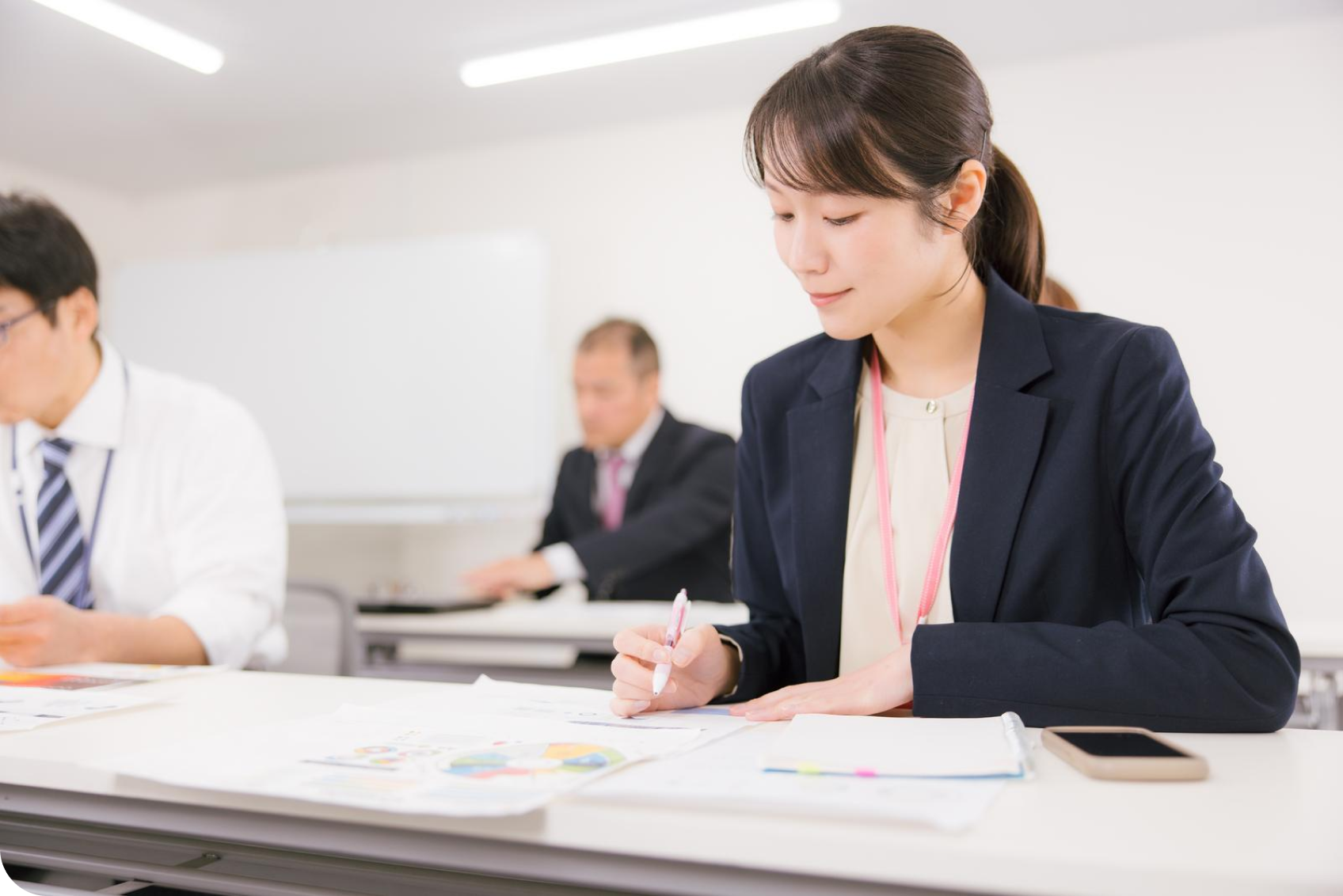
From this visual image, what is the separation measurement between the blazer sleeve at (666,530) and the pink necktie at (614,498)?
235 millimetres

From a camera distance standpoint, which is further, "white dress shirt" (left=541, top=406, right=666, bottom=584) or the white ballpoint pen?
"white dress shirt" (left=541, top=406, right=666, bottom=584)

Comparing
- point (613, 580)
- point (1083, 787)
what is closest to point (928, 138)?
point (1083, 787)

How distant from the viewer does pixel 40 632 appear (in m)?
1.52


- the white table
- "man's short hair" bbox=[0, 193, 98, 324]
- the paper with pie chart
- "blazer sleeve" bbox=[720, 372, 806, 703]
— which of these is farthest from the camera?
the white table

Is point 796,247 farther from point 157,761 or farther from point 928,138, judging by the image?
point 157,761

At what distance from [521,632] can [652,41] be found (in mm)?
2814

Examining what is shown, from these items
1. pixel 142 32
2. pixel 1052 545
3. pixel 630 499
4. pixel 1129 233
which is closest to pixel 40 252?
pixel 1052 545

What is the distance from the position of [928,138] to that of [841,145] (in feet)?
0.34

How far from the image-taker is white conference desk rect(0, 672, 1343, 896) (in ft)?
2.08

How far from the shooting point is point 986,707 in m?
1.07

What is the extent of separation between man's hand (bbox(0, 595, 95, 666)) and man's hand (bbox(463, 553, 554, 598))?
5.48 feet

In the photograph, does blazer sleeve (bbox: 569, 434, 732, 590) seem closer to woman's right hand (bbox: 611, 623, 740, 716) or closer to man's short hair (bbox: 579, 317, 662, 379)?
man's short hair (bbox: 579, 317, 662, 379)

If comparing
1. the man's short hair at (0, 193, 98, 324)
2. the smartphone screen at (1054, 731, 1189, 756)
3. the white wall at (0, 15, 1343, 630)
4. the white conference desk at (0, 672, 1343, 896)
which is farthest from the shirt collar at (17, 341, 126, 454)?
the white wall at (0, 15, 1343, 630)

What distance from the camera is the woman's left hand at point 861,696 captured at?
109cm
